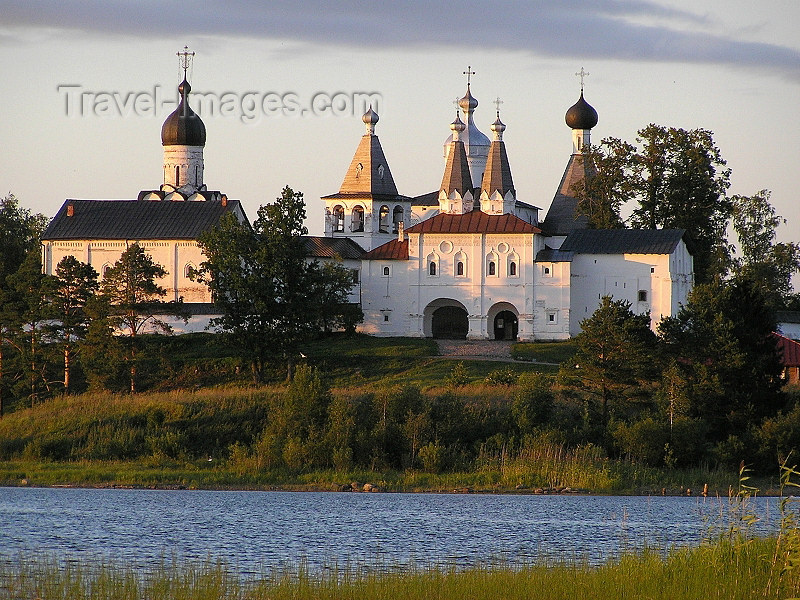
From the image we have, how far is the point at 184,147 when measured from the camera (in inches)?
2293

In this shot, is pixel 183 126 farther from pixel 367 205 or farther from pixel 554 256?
pixel 554 256

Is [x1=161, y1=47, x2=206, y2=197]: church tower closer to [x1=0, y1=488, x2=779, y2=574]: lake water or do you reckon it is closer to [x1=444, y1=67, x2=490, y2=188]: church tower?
[x1=444, y1=67, x2=490, y2=188]: church tower

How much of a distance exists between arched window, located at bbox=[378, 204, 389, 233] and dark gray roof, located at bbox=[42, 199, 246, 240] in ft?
21.5

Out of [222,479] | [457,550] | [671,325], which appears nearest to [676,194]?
[671,325]

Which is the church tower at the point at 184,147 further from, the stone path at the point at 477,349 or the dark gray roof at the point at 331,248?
the stone path at the point at 477,349

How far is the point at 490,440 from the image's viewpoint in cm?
2866

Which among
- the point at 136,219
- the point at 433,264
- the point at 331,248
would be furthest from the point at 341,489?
the point at 136,219

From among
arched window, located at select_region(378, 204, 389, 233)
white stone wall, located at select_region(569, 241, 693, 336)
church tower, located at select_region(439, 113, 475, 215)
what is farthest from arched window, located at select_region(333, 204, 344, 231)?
white stone wall, located at select_region(569, 241, 693, 336)

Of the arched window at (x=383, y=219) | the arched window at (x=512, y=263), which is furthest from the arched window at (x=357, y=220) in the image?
the arched window at (x=512, y=263)

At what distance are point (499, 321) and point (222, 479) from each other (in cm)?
2590

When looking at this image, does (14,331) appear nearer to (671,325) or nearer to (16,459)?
(16,459)

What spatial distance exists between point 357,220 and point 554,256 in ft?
36.9

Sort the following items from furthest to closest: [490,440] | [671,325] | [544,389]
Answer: [671,325], [544,389], [490,440]

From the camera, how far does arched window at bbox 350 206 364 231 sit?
5734 centimetres
